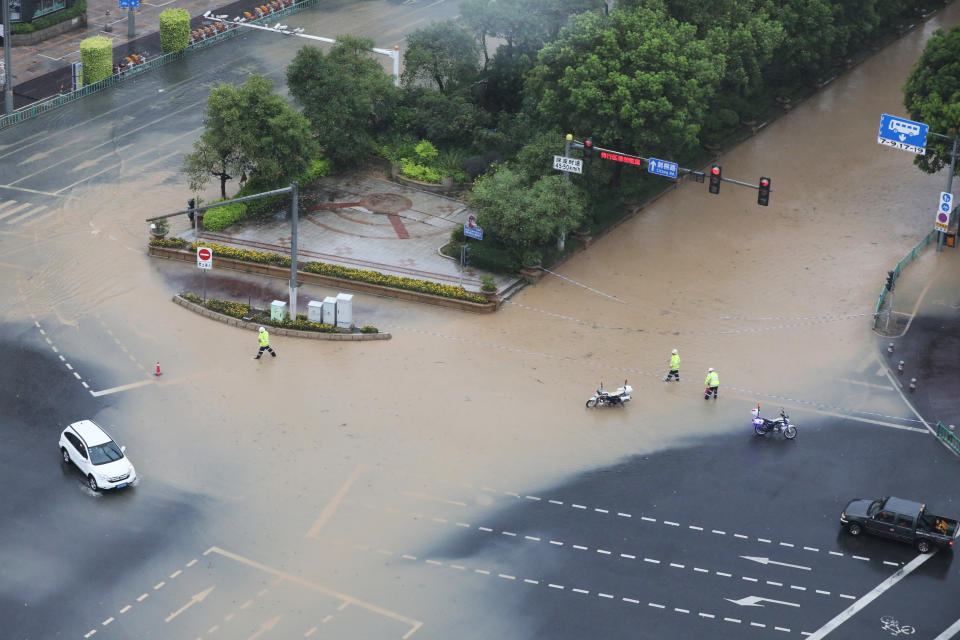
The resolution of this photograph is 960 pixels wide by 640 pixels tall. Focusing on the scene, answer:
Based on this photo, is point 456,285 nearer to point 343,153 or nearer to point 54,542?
point 343,153

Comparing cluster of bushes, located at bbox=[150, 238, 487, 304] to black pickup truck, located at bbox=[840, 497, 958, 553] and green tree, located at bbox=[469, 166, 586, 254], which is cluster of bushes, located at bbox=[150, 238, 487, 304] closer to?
green tree, located at bbox=[469, 166, 586, 254]

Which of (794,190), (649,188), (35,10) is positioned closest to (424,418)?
(649,188)

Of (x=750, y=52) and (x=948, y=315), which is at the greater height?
(x=750, y=52)

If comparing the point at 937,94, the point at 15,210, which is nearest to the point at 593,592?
the point at 937,94

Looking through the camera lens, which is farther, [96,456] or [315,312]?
[315,312]

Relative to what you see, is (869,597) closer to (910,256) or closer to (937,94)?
(910,256)

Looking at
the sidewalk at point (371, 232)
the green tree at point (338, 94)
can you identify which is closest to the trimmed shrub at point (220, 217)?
the sidewalk at point (371, 232)
